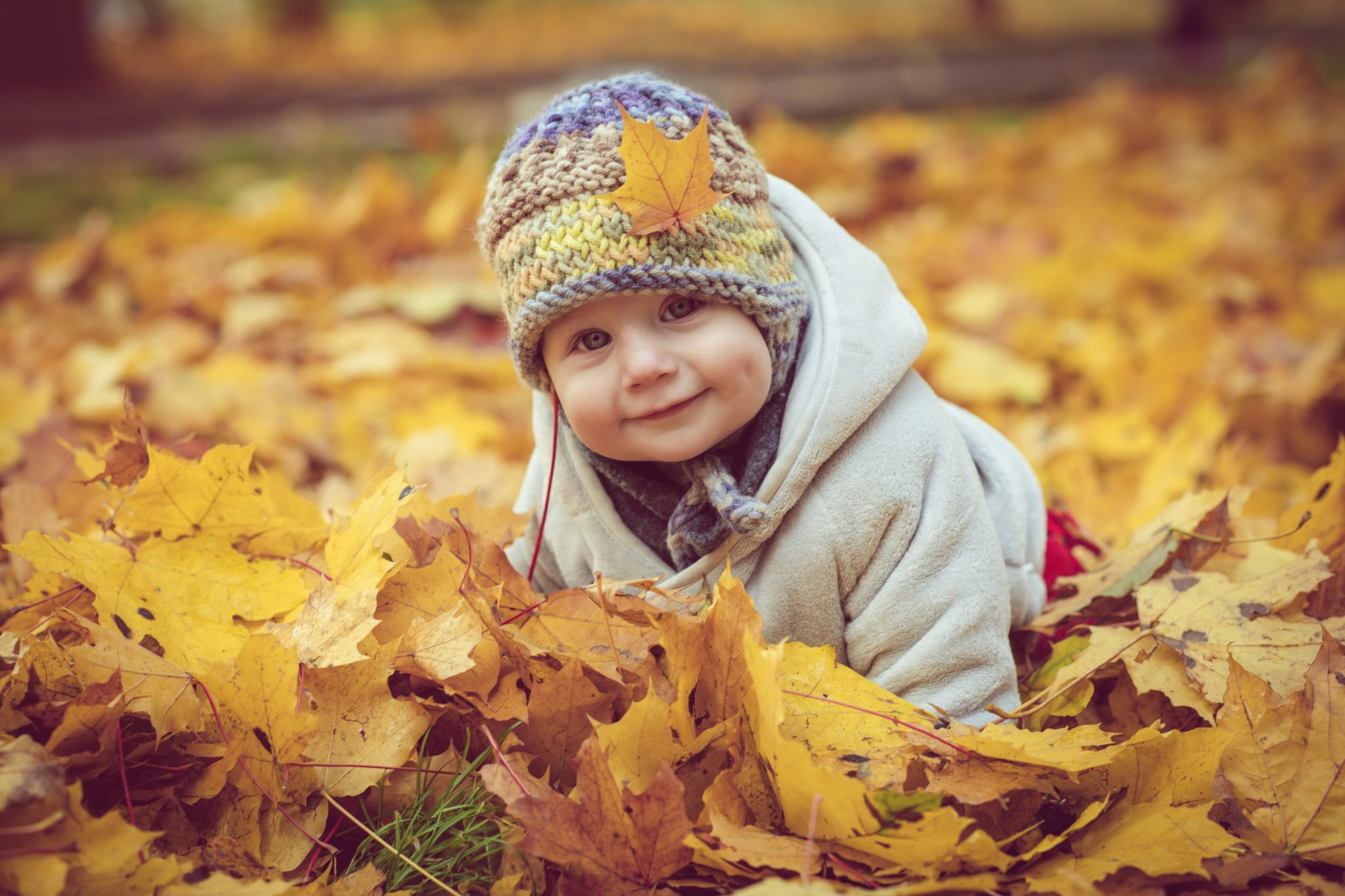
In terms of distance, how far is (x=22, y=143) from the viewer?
7.34 meters

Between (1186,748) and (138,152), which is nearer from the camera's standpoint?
(1186,748)

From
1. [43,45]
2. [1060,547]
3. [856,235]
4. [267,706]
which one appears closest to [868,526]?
[1060,547]

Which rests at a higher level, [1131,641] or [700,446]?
[700,446]

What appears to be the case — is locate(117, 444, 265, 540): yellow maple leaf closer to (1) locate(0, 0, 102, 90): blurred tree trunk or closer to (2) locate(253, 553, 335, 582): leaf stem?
(2) locate(253, 553, 335, 582): leaf stem

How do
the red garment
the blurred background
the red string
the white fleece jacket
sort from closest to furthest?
1. the white fleece jacket
2. the red string
3. the red garment
4. the blurred background

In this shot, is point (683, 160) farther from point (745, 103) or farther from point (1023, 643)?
point (745, 103)

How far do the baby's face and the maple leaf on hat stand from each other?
102 mm

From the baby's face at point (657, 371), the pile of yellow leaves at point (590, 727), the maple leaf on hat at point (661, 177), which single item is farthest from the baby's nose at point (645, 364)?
the pile of yellow leaves at point (590, 727)

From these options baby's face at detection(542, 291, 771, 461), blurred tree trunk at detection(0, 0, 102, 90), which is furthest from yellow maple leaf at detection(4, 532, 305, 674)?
blurred tree trunk at detection(0, 0, 102, 90)

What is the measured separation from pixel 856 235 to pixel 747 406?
8.66 ft

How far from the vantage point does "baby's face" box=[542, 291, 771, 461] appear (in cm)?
135

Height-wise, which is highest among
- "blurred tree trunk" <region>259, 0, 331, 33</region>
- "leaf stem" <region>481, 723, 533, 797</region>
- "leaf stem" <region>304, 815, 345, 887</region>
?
"blurred tree trunk" <region>259, 0, 331, 33</region>

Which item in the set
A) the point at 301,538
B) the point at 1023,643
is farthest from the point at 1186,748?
the point at 301,538

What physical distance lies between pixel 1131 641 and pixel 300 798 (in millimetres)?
1116
